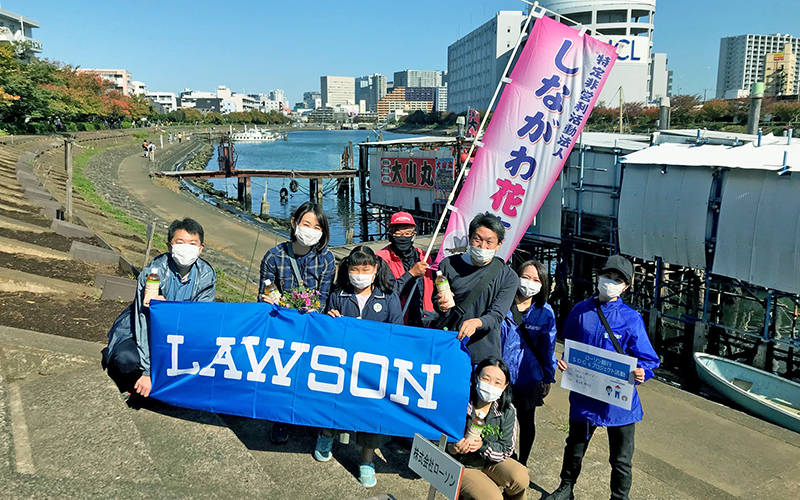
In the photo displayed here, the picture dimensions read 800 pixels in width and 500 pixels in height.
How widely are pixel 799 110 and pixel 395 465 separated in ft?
150

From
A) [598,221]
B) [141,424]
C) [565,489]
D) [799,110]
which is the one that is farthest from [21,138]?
[799,110]

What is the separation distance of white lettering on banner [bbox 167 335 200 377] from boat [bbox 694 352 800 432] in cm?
1001

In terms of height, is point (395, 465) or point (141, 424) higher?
point (141, 424)

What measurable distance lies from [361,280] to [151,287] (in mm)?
1626

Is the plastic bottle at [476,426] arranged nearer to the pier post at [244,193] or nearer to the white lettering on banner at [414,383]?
the white lettering on banner at [414,383]

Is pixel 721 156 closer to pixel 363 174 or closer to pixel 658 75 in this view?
pixel 363 174

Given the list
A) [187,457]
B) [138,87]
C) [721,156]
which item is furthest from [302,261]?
[138,87]

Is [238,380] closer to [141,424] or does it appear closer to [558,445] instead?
[141,424]

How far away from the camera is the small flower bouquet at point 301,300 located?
4238mm

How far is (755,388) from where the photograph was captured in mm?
11445

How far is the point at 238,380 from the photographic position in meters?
4.36

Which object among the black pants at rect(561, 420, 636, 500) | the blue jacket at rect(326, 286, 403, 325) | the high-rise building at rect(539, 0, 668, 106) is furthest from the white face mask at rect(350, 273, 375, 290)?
the high-rise building at rect(539, 0, 668, 106)

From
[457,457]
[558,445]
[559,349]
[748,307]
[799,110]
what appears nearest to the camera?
[457,457]

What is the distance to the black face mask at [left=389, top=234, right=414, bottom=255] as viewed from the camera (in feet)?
16.5
